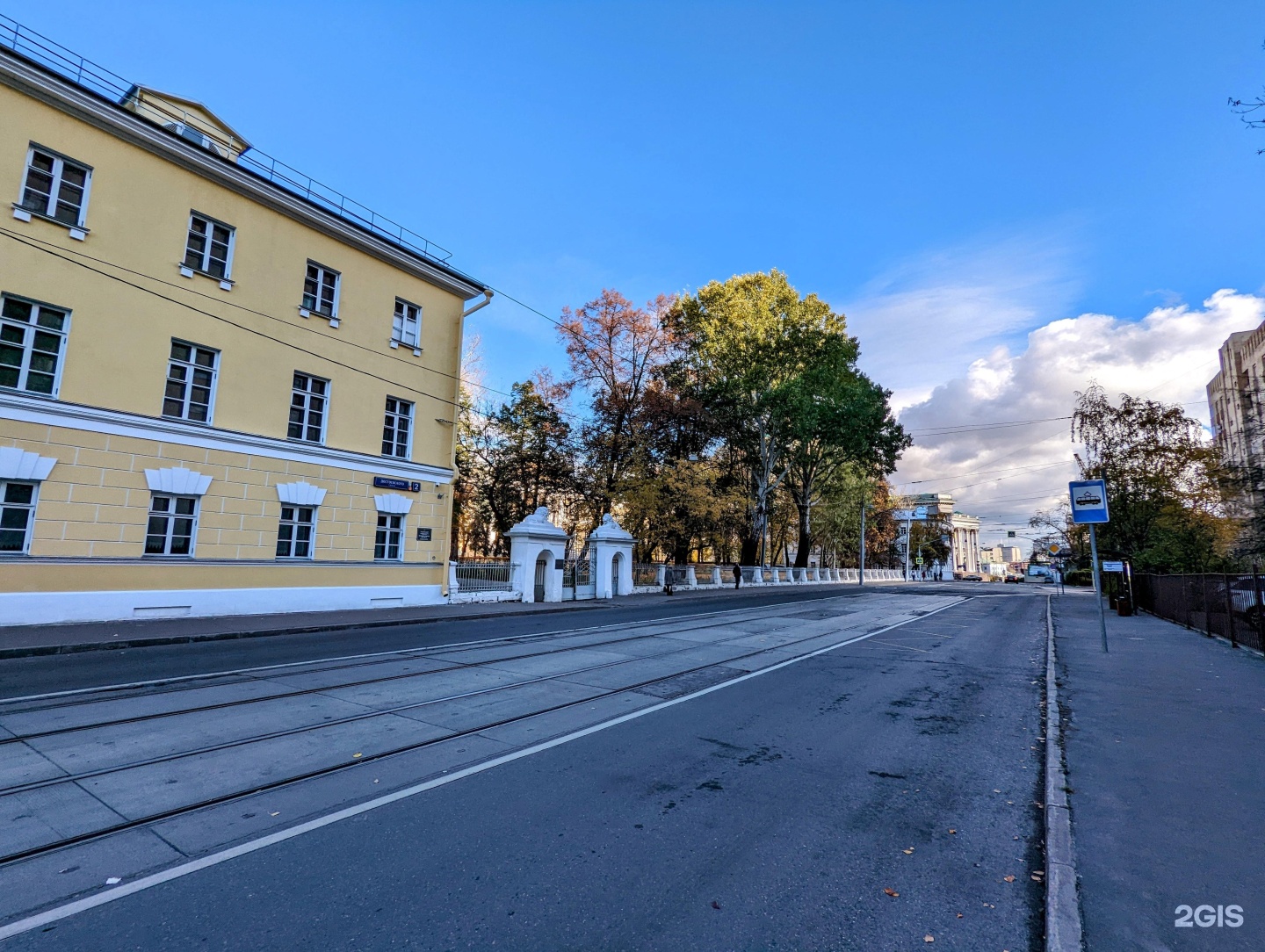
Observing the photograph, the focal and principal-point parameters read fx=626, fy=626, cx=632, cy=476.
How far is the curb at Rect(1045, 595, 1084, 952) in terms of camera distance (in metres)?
2.95

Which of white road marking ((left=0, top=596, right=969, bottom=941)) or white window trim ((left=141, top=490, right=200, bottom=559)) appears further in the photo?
white window trim ((left=141, top=490, right=200, bottom=559))

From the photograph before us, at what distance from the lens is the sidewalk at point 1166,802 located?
10.3 feet

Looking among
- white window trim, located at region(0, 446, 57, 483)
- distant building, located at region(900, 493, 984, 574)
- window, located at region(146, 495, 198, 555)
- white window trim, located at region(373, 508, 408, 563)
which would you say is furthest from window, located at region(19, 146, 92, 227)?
distant building, located at region(900, 493, 984, 574)

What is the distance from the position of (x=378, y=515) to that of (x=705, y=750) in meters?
16.6

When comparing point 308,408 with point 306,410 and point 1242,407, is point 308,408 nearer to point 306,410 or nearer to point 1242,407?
point 306,410

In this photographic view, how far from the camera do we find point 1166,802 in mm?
4551

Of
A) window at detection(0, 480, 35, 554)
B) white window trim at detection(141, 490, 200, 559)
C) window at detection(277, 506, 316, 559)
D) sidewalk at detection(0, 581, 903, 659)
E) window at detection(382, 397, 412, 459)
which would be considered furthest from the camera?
window at detection(382, 397, 412, 459)

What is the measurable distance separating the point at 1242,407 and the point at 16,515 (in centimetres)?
2555

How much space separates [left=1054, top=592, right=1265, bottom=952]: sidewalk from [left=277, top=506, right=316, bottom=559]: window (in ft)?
58.2

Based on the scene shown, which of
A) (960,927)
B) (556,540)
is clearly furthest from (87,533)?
(960,927)

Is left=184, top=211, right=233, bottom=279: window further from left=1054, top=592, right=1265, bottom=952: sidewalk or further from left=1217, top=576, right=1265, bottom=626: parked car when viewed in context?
left=1217, top=576, right=1265, bottom=626: parked car

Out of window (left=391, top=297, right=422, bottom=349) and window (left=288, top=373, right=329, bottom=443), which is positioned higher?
window (left=391, top=297, right=422, bottom=349)

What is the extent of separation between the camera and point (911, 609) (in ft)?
75.5

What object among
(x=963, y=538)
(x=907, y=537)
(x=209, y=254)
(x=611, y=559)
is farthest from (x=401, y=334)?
(x=963, y=538)
